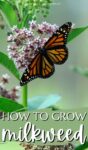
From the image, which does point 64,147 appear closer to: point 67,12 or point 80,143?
point 80,143

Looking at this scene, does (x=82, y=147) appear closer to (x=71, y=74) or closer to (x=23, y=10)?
(x=23, y=10)

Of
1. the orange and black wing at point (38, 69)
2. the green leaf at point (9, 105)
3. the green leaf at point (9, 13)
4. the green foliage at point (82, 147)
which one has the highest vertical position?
the green leaf at point (9, 13)

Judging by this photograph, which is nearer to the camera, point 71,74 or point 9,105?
point 9,105

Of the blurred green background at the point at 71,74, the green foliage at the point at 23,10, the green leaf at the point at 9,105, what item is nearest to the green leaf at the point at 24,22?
the green foliage at the point at 23,10

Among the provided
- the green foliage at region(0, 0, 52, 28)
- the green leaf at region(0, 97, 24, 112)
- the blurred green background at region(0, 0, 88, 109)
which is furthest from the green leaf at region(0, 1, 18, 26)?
the blurred green background at region(0, 0, 88, 109)

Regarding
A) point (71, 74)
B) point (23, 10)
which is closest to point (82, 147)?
point (23, 10)

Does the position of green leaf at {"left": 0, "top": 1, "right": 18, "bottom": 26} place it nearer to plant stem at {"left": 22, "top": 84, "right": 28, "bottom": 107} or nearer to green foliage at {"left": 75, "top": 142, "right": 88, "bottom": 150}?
plant stem at {"left": 22, "top": 84, "right": 28, "bottom": 107}

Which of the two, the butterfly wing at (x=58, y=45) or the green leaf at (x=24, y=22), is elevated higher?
the green leaf at (x=24, y=22)

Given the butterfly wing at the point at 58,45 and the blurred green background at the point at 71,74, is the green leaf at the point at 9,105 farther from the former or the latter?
the blurred green background at the point at 71,74
